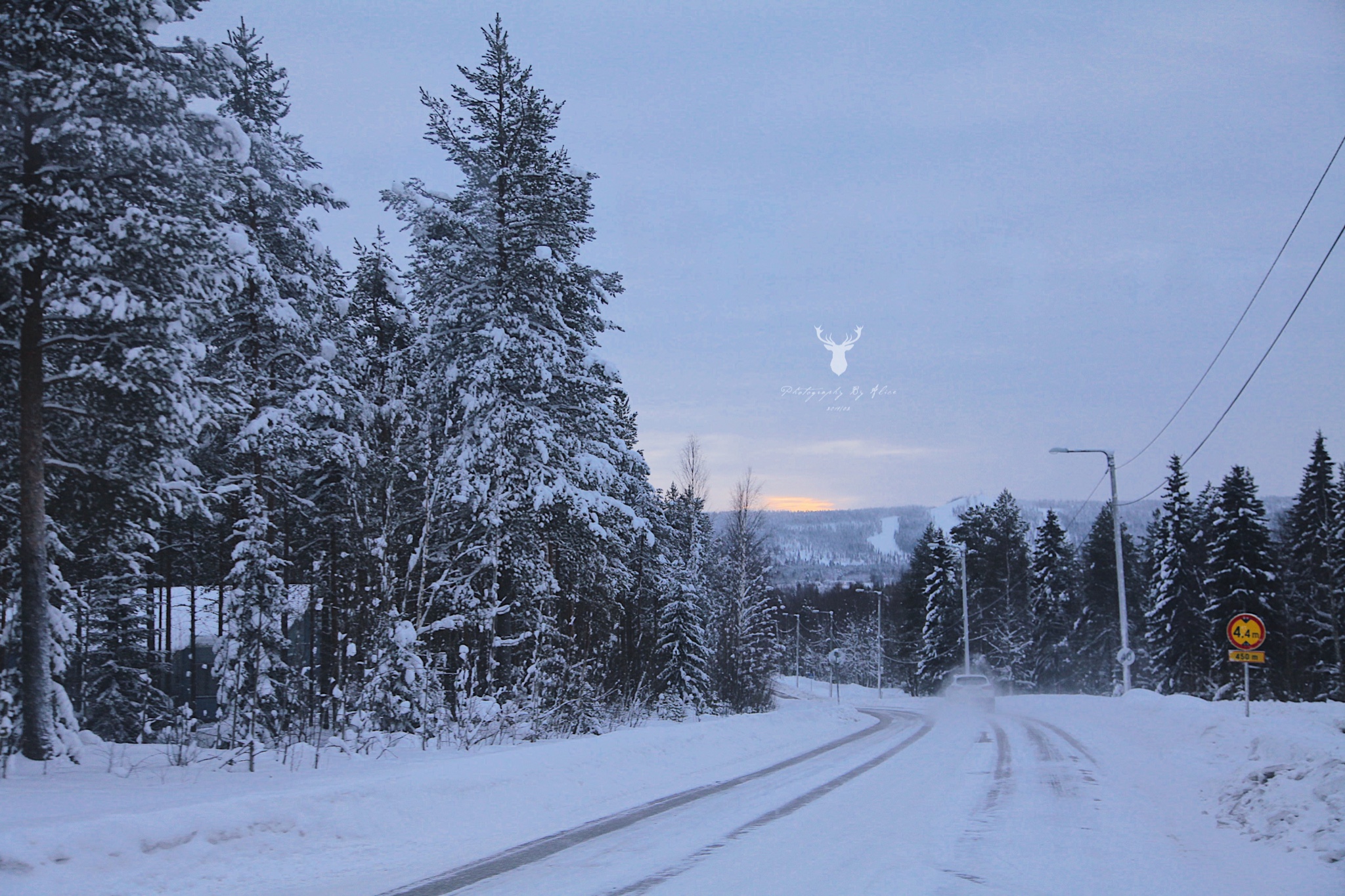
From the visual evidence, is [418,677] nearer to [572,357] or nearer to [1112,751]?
[572,357]

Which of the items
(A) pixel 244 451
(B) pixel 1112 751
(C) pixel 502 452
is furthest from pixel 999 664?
(A) pixel 244 451

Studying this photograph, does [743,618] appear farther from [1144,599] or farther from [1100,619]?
[1144,599]

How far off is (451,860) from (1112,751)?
13.8 meters

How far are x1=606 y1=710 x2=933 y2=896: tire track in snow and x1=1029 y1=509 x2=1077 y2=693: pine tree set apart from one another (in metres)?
51.5

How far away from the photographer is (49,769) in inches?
404

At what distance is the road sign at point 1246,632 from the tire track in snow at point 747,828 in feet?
22.4

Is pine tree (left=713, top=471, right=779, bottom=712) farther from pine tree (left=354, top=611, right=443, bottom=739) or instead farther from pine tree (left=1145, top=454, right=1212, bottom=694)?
pine tree (left=1145, top=454, right=1212, bottom=694)

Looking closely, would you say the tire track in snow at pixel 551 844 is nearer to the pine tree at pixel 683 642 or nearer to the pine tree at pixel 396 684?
the pine tree at pixel 396 684

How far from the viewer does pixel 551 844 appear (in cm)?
811

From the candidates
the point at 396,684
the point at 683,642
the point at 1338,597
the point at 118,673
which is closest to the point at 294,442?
the point at 396,684

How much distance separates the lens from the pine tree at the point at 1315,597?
39.9 metres

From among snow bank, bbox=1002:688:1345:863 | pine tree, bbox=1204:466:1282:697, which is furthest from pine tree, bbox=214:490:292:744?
pine tree, bbox=1204:466:1282:697

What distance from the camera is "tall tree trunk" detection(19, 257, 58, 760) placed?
1070 cm

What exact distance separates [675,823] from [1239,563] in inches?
1586
